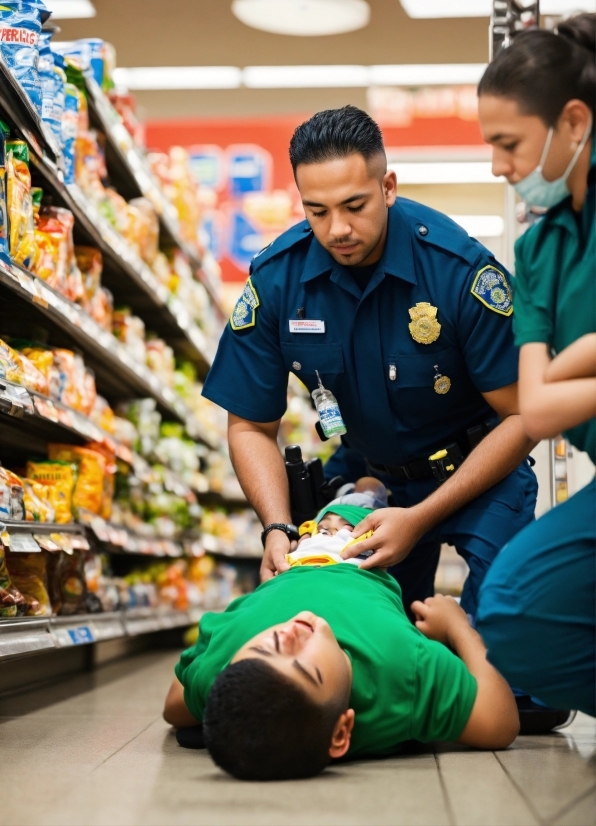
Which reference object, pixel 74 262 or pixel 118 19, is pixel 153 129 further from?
pixel 74 262

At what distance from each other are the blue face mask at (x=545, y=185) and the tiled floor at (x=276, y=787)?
107 cm

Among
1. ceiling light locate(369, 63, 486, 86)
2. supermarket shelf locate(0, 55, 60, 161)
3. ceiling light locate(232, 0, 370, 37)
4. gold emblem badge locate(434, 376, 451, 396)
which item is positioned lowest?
gold emblem badge locate(434, 376, 451, 396)

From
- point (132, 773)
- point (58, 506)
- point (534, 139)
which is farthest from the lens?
point (58, 506)

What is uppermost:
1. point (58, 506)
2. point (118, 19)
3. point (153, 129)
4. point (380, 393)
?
point (118, 19)

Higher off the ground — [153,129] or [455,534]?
[153,129]

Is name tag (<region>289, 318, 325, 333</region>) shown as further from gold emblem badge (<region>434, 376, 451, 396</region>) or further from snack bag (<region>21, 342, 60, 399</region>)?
snack bag (<region>21, 342, 60, 399</region>)

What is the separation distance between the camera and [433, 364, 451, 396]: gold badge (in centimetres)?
284

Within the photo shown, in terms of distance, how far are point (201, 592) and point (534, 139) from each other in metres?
4.72

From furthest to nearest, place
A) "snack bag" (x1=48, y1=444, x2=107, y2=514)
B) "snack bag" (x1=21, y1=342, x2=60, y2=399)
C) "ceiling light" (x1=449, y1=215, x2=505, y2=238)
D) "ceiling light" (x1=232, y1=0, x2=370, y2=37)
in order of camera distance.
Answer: "ceiling light" (x1=232, y1=0, x2=370, y2=37)
"ceiling light" (x1=449, y1=215, x2=505, y2=238)
"snack bag" (x1=48, y1=444, x2=107, y2=514)
"snack bag" (x1=21, y1=342, x2=60, y2=399)

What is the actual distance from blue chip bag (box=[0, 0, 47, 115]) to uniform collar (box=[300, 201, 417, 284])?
37.3 inches

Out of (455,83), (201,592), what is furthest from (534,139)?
(455,83)

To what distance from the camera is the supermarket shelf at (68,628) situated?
277 centimetres

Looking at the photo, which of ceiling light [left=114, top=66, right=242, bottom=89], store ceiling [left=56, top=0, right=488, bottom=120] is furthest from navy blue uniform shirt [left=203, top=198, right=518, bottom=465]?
ceiling light [left=114, top=66, right=242, bottom=89]

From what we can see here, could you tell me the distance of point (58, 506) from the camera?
3.40 metres
